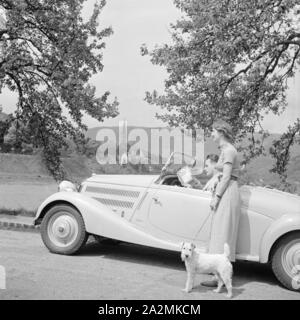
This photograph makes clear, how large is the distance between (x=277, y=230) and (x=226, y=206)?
0.71 m

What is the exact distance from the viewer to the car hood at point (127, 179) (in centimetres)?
742

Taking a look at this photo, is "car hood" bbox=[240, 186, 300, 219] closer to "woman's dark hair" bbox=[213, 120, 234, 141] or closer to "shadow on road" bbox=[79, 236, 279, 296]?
"woman's dark hair" bbox=[213, 120, 234, 141]

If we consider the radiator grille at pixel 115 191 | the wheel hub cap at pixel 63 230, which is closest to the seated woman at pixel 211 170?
the radiator grille at pixel 115 191

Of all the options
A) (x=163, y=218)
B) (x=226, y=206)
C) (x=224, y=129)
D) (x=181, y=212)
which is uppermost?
(x=224, y=129)

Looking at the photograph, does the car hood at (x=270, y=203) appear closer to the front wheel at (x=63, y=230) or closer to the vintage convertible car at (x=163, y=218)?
the vintage convertible car at (x=163, y=218)

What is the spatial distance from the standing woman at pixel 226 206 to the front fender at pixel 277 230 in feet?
1.28

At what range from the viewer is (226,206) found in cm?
633

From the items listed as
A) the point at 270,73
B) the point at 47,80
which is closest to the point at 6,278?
the point at 47,80

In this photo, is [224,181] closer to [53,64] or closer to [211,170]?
[211,170]

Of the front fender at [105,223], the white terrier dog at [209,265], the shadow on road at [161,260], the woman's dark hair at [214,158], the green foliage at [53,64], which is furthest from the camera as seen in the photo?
the green foliage at [53,64]

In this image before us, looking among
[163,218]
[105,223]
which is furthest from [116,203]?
[163,218]

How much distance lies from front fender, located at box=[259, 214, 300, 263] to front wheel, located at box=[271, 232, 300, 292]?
0.11 m

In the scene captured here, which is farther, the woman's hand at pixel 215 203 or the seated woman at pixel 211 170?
the seated woman at pixel 211 170
